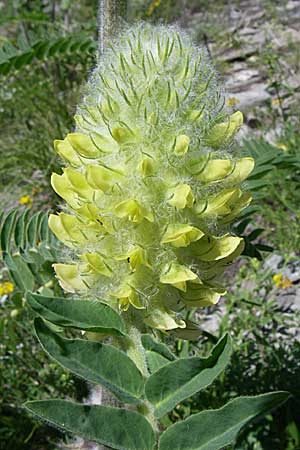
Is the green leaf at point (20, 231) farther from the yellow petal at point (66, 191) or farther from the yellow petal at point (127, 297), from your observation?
the yellow petal at point (127, 297)

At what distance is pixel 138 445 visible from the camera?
854 millimetres

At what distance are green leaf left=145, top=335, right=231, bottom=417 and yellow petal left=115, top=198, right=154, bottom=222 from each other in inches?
8.6

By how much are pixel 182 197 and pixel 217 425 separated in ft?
1.03

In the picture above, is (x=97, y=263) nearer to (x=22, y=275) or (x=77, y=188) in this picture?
(x=77, y=188)

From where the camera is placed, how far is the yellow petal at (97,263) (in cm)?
98

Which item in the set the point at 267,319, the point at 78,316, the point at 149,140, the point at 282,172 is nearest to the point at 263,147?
the point at 267,319

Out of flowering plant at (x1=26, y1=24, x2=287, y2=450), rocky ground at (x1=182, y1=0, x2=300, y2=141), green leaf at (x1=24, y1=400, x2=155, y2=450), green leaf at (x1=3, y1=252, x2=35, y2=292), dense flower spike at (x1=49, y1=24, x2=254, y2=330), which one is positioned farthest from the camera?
rocky ground at (x1=182, y1=0, x2=300, y2=141)

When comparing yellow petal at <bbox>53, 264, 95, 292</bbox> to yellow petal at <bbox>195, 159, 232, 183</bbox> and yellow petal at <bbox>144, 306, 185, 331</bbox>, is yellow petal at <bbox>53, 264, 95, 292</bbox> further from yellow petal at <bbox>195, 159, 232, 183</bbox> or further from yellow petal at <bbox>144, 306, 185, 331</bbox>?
yellow petal at <bbox>195, 159, 232, 183</bbox>

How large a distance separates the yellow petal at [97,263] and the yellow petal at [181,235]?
99 millimetres

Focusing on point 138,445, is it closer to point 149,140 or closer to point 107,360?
point 107,360

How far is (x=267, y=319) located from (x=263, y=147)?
937mm

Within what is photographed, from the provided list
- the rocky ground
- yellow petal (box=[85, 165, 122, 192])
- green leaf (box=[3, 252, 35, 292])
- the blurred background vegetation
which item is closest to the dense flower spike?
yellow petal (box=[85, 165, 122, 192])

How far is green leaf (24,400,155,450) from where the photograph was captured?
30.1 inches

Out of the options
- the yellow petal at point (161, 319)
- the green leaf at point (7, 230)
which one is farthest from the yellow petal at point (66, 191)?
the green leaf at point (7, 230)
